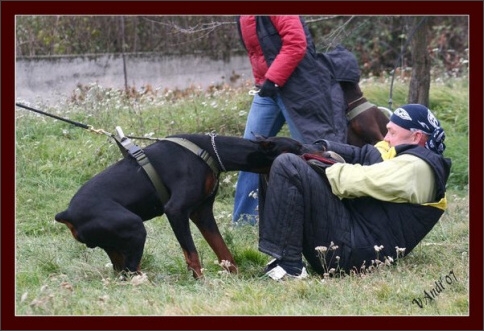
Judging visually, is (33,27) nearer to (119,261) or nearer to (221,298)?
(119,261)

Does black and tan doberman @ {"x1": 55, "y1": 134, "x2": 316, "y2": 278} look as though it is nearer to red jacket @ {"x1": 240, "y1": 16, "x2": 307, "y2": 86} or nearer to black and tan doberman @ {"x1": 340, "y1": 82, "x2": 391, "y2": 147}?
red jacket @ {"x1": 240, "y1": 16, "x2": 307, "y2": 86}

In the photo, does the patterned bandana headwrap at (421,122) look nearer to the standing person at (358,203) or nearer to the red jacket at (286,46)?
the standing person at (358,203)

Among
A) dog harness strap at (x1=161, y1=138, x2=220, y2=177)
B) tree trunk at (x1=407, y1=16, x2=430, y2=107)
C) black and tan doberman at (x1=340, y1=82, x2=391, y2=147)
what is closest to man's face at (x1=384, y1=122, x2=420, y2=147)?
dog harness strap at (x1=161, y1=138, x2=220, y2=177)

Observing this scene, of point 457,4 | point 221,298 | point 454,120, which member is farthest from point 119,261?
point 454,120

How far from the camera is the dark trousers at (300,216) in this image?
189 inches

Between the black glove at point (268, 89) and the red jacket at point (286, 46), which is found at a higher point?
the red jacket at point (286, 46)

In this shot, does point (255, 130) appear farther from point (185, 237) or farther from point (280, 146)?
point (185, 237)

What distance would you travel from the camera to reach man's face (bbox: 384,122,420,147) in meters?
4.95

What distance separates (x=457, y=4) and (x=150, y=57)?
7.98m

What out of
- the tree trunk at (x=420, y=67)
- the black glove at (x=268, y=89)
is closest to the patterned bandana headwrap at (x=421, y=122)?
the black glove at (x=268, y=89)

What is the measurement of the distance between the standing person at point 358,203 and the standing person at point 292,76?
47.8 inches

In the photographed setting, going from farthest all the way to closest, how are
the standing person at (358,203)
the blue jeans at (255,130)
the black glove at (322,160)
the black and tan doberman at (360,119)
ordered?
the black and tan doberman at (360,119)
the blue jeans at (255,130)
the black glove at (322,160)
the standing person at (358,203)

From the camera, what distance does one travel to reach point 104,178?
5.04 metres

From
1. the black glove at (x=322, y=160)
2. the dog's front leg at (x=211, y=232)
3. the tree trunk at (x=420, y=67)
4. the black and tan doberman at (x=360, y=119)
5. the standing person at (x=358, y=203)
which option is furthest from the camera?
the tree trunk at (x=420, y=67)
